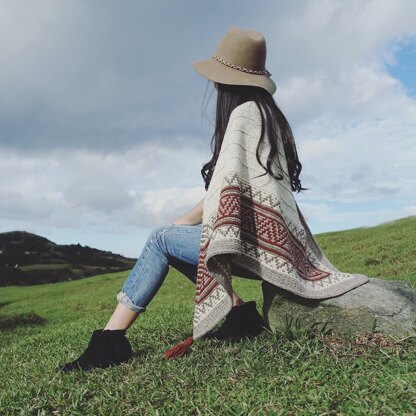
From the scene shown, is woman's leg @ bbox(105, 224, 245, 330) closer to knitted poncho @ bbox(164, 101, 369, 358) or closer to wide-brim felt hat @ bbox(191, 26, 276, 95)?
knitted poncho @ bbox(164, 101, 369, 358)

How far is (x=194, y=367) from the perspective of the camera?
474cm

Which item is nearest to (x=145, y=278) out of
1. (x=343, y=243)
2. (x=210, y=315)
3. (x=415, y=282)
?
(x=210, y=315)

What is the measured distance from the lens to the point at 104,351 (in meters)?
5.18

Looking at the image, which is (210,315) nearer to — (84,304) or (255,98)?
(255,98)

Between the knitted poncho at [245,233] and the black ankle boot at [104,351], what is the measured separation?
0.93m

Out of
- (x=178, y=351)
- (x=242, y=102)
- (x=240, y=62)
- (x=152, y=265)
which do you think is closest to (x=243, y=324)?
(x=178, y=351)

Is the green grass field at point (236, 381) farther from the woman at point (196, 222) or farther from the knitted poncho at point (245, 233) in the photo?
the knitted poncho at point (245, 233)

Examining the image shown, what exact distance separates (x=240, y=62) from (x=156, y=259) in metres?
2.14

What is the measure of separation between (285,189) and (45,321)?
16.1m

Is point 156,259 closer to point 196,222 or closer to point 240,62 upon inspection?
point 196,222

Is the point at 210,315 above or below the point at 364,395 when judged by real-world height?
above

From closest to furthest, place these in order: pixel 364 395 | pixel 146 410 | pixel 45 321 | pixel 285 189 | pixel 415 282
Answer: pixel 364 395, pixel 146 410, pixel 285 189, pixel 415 282, pixel 45 321

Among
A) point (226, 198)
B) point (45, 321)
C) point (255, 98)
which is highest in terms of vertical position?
point (255, 98)

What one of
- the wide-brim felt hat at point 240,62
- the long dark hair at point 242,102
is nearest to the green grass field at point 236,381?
the long dark hair at point 242,102
